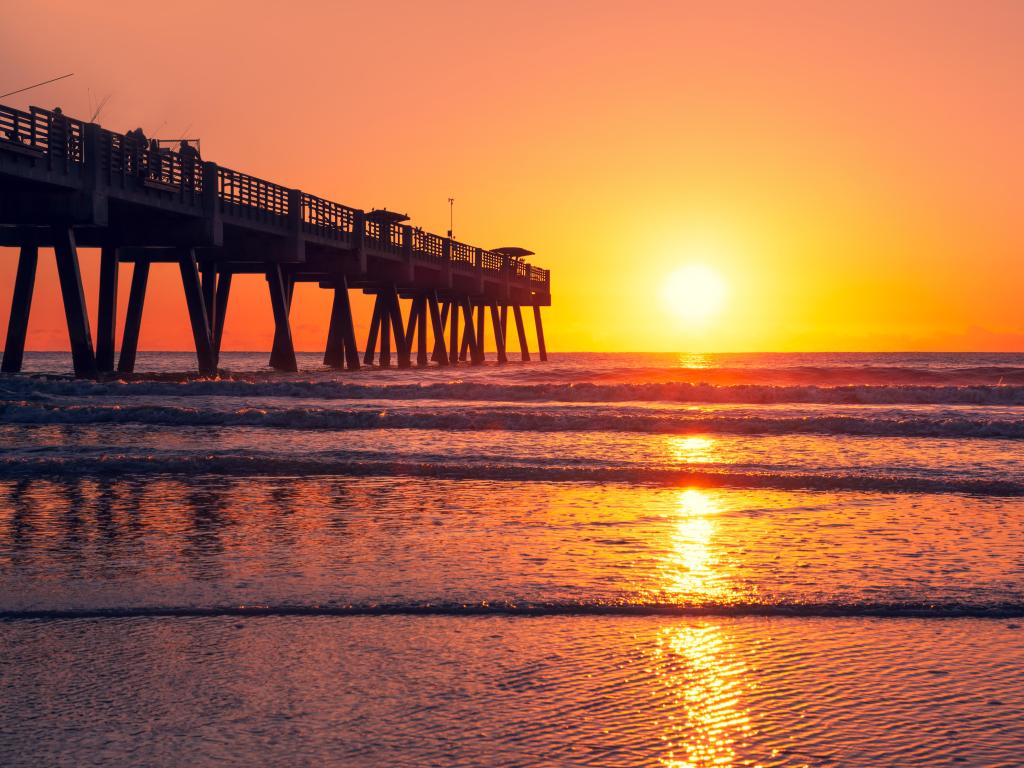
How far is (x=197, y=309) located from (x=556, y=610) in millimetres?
30291

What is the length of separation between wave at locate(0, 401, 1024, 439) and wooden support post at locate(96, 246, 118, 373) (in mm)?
13724

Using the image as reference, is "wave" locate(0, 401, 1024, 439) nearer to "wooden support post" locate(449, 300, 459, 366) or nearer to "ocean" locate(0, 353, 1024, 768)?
"ocean" locate(0, 353, 1024, 768)

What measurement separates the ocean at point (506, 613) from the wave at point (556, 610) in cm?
2

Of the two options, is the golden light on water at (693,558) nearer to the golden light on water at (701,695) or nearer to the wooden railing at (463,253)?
the golden light on water at (701,695)

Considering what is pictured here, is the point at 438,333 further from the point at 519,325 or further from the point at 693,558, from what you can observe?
the point at 693,558

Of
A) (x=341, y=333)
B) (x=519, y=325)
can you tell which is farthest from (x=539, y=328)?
(x=341, y=333)

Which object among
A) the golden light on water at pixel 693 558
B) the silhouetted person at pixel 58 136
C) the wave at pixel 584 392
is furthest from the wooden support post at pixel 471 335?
the golden light on water at pixel 693 558

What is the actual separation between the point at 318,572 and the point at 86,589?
1.15 m

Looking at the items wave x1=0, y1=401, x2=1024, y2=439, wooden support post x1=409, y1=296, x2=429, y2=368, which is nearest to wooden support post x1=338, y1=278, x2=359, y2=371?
wooden support post x1=409, y1=296, x2=429, y2=368

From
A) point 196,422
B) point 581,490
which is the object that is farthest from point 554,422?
point 581,490

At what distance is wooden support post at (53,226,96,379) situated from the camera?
2534 cm

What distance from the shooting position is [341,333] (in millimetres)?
47938

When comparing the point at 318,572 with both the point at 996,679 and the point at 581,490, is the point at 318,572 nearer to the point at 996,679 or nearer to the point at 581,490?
the point at 996,679

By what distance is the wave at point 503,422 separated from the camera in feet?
55.9
